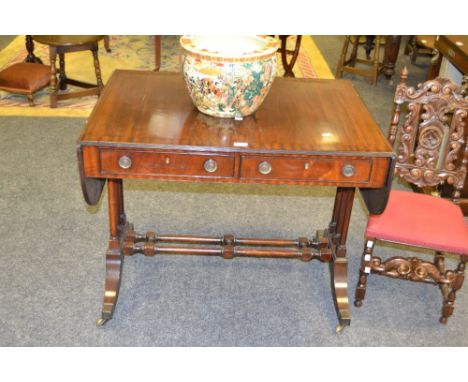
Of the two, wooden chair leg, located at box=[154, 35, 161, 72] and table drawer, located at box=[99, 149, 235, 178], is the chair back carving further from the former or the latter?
wooden chair leg, located at box=[154, 35, 161, 72]

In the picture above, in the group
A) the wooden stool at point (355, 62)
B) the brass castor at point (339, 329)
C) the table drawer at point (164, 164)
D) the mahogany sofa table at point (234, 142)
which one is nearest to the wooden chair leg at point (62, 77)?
the mahogany sofa table at point (234, 142)

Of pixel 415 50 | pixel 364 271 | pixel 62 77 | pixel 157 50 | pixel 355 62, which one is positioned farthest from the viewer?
pixel 415 50

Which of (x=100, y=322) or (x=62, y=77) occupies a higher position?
(x=62, y=77)

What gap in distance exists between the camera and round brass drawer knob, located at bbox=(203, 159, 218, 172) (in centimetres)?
201

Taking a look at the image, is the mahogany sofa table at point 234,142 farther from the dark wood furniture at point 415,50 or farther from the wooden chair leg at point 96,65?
the dark wood furniture at point 415,50

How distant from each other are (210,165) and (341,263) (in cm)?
96

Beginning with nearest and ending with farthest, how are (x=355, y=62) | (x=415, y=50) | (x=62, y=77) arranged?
1. (x=62, y=77)
2. (x=355, y=62)
3. (x=415, y=50)

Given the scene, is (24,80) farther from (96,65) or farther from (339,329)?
(339,329)

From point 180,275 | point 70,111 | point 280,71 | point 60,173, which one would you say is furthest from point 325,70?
point 180,275

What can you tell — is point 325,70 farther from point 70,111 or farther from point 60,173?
point 60,173

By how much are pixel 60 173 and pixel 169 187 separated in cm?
75

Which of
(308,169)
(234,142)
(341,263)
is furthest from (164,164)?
(341,263)

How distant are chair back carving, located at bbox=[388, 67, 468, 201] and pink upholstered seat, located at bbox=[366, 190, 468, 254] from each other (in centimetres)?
11

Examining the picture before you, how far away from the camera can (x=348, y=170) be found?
2.02m
